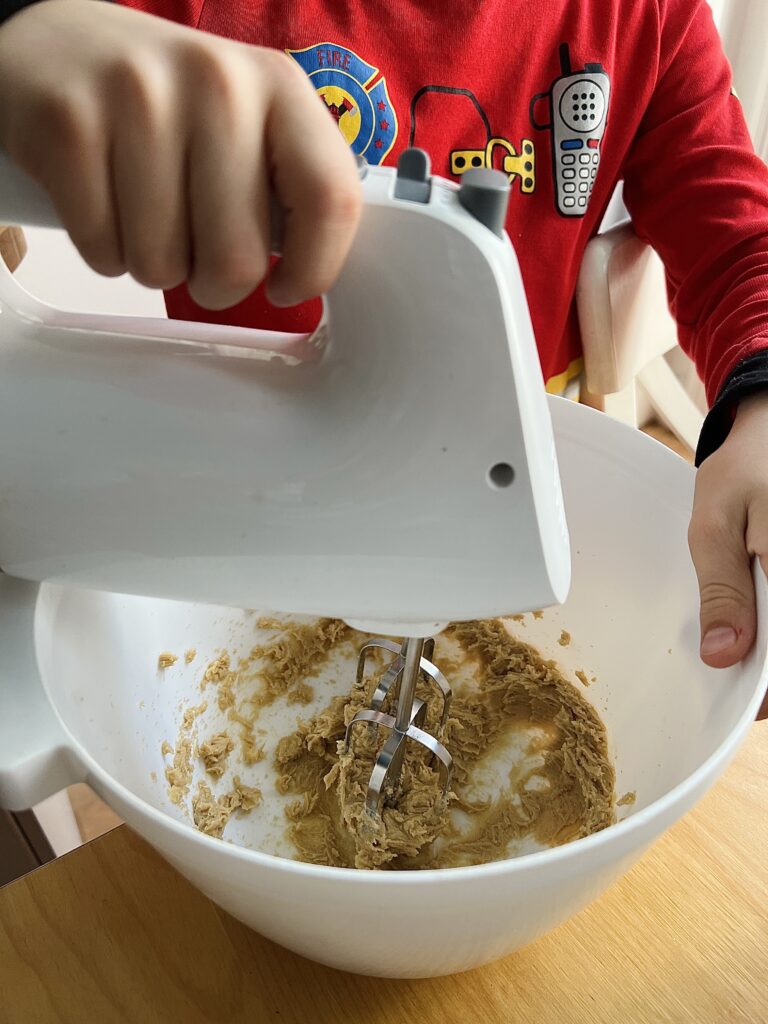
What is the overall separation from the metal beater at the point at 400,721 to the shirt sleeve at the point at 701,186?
0.39m

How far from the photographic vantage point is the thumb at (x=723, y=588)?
447mm

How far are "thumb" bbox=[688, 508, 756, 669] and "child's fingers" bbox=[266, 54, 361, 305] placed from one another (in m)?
0.31

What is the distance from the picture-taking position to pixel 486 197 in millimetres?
308

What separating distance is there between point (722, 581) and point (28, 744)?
15.3 inches

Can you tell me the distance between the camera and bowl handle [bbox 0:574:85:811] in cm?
37

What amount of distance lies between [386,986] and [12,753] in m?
0.24

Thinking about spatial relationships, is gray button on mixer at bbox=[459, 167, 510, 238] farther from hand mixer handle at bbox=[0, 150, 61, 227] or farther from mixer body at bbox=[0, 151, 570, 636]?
hand mixer handle at bbox=[0, 150, 61, 227]

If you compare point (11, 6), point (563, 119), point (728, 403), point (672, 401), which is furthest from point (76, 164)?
point (672, 401)

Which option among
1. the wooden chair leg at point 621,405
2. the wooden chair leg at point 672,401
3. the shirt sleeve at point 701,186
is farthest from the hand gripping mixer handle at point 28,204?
the wooden chair leg at point 672,401

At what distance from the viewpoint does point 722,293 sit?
766mm

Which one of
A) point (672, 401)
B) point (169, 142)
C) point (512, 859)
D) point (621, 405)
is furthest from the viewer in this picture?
point (672, 401)

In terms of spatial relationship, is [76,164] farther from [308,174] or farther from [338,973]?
[338,973]

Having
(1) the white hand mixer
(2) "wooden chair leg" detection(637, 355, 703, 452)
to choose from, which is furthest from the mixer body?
(2) "wooden chair leg" detection(637, 355, 703, 452)

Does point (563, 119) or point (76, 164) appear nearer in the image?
point (76, 164)
